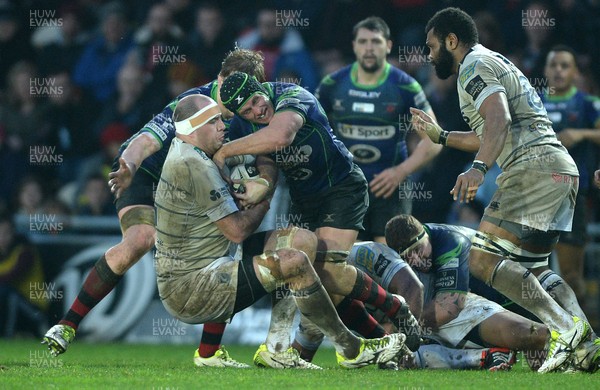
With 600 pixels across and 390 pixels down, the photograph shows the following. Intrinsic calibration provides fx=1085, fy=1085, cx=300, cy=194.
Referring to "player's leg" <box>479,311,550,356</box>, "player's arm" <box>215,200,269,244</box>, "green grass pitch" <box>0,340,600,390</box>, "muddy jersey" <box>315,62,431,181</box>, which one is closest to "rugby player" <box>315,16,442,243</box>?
"muddy jersey" <box>315,62,431,181</box>

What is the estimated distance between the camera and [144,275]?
11102 mm

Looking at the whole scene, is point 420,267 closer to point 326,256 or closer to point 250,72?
point 326,256

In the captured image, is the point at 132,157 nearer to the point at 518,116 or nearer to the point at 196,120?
the point at 196,120

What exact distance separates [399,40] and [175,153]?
21.0 feet

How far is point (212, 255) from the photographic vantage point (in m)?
6.95

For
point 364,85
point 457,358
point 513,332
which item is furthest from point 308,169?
point 364,85

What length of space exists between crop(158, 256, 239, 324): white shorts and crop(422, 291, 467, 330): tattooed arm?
1.43 meters

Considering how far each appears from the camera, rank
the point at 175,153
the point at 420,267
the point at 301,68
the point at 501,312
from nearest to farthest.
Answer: the point at 175,153 < the point at 501,312 < the point at 420,267 < the point at 301,68

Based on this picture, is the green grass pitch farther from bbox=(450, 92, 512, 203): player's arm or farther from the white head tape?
the white head tape

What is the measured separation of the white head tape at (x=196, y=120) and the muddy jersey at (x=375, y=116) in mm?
2847

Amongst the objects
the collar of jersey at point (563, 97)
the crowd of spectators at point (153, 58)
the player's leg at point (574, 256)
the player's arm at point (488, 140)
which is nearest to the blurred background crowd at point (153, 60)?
the crowd of spectators at point (153, 58)

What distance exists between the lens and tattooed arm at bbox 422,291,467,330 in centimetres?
737

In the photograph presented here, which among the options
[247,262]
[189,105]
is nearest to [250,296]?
[247,262]

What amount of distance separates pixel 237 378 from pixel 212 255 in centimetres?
86
